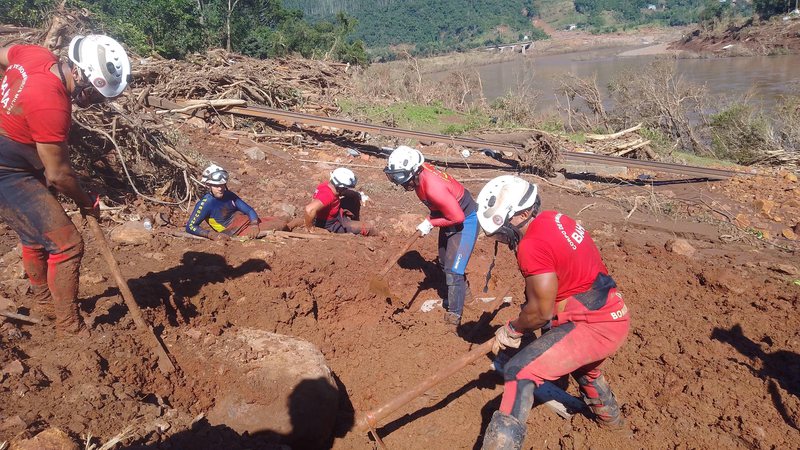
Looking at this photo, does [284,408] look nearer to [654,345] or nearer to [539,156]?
[654,345]

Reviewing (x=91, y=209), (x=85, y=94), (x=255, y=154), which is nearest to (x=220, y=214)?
(x=91, y=209)

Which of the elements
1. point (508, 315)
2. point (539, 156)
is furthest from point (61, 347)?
point (539, 156)

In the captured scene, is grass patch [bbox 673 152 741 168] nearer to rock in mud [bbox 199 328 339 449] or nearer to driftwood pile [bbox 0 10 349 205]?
driftwood pile [bbox 0 10 349 205]

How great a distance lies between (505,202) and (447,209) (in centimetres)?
179

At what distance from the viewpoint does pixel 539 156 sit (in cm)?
1034

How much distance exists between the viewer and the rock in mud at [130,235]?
5619 millimetres

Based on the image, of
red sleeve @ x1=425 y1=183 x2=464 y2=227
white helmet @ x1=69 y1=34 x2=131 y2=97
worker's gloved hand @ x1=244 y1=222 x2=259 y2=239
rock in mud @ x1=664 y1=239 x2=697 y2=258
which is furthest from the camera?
rock in mud @ x1=664 y1=239 x2=697 y2=258

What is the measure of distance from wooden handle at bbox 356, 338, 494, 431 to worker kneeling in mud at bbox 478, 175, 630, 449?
22 centimetres

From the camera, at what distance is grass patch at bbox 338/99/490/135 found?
1377cm

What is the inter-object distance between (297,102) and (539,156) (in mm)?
5940

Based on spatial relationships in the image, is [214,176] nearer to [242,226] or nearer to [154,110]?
[242,226]

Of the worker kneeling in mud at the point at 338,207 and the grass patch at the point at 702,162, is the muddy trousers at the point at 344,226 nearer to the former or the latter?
the worker kneeling in mud at the point at 338,207

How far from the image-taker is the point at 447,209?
494 centimetres

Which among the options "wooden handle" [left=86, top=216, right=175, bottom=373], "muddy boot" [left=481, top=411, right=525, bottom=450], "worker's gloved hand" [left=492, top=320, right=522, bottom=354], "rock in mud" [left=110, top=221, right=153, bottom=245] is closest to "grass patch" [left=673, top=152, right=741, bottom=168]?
"worker's gloved hand" [left=492, top=320, right=522, bottom=354]
